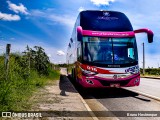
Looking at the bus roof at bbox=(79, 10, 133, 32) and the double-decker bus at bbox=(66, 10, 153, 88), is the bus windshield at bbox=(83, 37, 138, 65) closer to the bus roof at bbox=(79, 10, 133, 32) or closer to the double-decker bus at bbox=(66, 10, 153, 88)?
the double-decker bus at bbox=(66, 10, 153, 88)

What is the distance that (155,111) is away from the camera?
9695 millimetres

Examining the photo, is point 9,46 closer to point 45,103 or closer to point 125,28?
point 45,103

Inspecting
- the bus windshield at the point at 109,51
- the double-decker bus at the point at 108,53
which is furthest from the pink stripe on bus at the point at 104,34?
the bus windshield at the point at 109,51

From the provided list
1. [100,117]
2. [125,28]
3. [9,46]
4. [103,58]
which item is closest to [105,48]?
[103,58]

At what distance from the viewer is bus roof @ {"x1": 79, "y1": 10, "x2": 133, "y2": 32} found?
14.9m

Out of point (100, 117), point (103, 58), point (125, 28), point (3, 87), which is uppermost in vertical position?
point (125, 28)

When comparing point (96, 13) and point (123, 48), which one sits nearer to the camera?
point (123, 48)

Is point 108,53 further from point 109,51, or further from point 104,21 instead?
point 104,21

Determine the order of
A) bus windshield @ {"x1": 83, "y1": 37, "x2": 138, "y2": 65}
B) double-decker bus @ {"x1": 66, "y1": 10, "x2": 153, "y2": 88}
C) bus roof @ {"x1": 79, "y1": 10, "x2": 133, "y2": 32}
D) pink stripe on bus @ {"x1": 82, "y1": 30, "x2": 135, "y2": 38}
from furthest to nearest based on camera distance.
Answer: bus roof @ {"x1": 79, "y1": 10, "x2": 133, "y2": 32} → pink stripe on bus @ {"x1": 82, "y1": 30, "x2": 135, "y2": 38} → bus windshield @ {"x1": 83, "y1": 37, "x2": 138, "y2": 65} → double-decker bus @ {"x1": 66, "y1": 10, "x2": 153, "y2": 88}

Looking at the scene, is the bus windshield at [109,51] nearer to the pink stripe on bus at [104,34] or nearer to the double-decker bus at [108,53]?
the double-decker bus at [108,53]

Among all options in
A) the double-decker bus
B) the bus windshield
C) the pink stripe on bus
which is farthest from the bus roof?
the bus windshield

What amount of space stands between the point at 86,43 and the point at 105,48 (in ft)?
3.10

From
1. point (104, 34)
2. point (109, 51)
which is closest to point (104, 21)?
point (104, 34)

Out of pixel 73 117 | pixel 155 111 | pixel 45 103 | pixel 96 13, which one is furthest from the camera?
pixel 96 13
